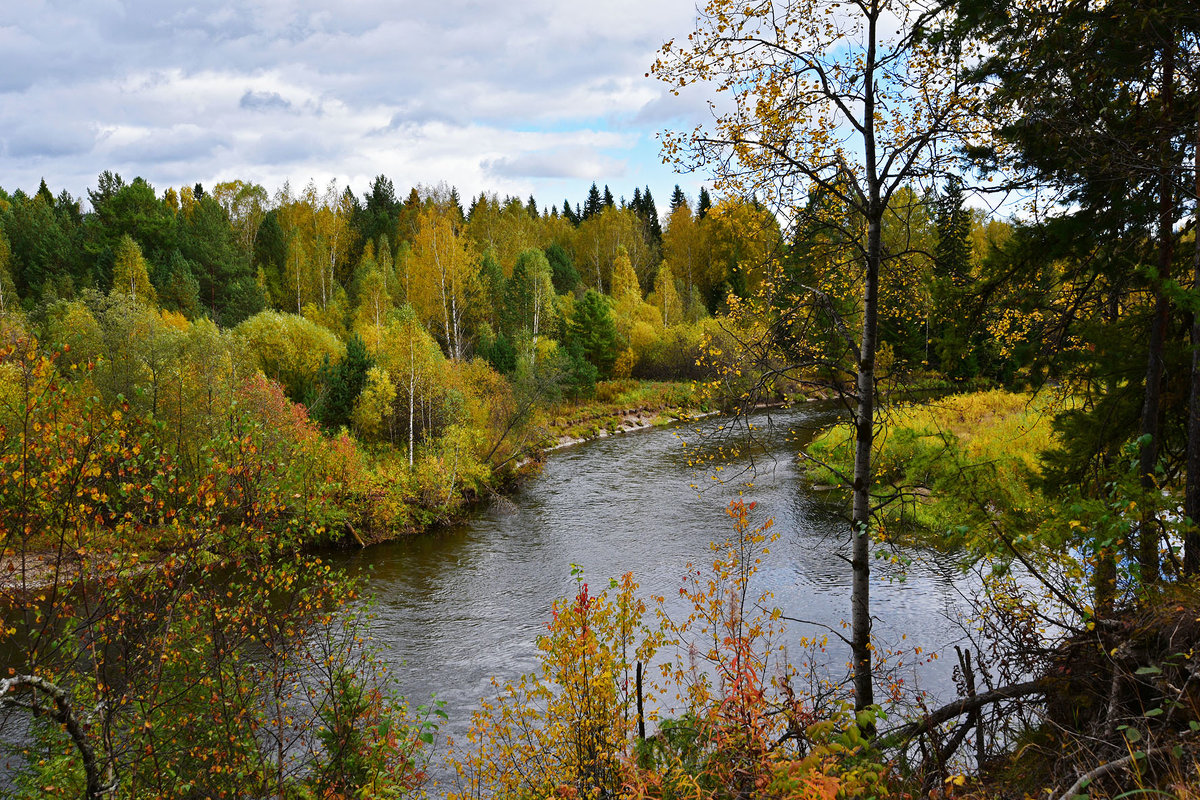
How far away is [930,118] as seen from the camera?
6.56 meters

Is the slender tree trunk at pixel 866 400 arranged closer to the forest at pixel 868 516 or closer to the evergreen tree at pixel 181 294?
the forest at pixel 868 516

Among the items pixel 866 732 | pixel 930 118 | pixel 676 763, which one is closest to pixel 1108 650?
pixel 866 732

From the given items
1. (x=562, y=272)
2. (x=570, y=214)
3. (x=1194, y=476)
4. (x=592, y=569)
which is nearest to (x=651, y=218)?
(x=570, y=214)

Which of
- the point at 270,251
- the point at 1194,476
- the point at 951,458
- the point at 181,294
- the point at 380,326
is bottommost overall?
the point at 1194,476

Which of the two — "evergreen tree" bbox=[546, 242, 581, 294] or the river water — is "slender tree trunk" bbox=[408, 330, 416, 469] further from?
"evergreen tree" bbox=[546, 242, 581, 294]

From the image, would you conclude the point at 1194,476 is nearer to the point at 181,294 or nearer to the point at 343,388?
the point at 343,388

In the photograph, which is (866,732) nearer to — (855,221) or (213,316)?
(855,221)

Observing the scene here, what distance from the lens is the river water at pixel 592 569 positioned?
13.3 m

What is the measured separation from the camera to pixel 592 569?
703 inches

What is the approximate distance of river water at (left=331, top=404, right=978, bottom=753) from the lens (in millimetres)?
13281

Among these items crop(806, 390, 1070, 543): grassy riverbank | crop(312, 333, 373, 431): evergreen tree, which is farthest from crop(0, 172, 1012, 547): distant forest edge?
crop(806, 390, 1070, 543): grassy riverbank

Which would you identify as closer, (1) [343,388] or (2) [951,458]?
(2) [951,458]

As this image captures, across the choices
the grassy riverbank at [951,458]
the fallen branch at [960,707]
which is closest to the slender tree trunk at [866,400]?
the grassy riverbank at [951,458]

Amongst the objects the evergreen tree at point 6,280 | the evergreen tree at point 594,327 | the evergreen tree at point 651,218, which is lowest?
the evergreen tree at point 594,327
